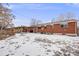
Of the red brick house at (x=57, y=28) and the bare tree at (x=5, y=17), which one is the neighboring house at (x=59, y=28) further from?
the bare tree at (x=5, y=17)

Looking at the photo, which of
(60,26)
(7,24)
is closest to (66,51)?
(60,26)

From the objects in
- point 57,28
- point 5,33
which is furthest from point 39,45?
point 5,33

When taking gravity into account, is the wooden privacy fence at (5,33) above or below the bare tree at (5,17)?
below

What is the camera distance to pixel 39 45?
2850 mm

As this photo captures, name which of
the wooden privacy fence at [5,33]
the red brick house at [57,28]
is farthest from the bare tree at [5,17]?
the red brick house at [57,28]

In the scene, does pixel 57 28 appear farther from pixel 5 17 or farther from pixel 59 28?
pixel 5 17

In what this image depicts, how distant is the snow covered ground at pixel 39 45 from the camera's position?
2.82 meters

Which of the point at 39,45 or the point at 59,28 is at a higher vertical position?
the point at 59,28

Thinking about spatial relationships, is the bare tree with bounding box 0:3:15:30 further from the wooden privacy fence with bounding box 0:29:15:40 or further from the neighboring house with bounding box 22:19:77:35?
the neighboring house with bounding box 22:19:77:35

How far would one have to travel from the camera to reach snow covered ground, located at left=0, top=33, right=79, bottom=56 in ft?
9.24

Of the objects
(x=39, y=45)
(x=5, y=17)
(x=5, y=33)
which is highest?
(x=5, y=17)

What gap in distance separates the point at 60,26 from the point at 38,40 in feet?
0.91

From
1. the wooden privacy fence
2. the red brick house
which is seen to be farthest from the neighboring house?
the wooden privacy fence

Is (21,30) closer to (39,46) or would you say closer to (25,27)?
(25,27)
